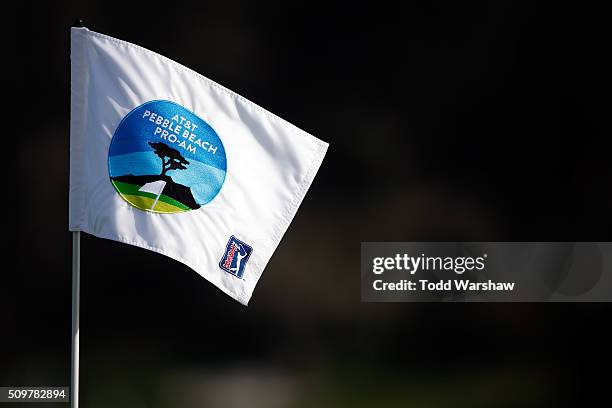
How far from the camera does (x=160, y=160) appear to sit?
341 cm

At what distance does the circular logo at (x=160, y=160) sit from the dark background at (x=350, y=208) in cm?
117

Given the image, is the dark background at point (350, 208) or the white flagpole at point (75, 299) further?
the dark background at point (350, 208)

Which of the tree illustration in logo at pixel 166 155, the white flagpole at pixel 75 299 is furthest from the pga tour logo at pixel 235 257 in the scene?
the white flagpole at pixel 75 299

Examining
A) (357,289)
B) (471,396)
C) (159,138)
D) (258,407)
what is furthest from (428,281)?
(159,138)

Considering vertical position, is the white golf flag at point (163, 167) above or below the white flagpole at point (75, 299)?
above

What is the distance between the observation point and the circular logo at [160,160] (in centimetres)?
340

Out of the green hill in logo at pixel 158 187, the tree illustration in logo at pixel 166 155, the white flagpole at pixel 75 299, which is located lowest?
the white flagpole at pixel 75 299

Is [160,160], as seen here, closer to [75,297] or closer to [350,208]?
[75,297]

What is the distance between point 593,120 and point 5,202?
11.3 feet

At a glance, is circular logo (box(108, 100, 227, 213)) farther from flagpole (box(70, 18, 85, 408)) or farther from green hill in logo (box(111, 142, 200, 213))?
flagpole (box(70, 18, 85, 408))

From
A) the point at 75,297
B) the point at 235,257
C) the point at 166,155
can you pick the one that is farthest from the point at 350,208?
the point at 75,297

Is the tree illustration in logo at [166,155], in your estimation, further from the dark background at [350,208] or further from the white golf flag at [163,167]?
the dark background at [350,208]

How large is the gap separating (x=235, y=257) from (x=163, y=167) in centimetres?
50

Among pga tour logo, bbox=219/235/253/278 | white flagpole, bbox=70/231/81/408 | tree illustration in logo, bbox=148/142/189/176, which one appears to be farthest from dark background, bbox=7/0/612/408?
tree illustration in logo, bbox=148/142/189/176
